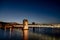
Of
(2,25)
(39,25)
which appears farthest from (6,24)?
(39,25)

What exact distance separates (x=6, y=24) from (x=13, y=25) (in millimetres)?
7819

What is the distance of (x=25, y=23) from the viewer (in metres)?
109

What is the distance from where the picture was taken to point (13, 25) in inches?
4904

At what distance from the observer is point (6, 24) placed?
130m

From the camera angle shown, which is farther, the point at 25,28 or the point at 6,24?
the point at 6,24

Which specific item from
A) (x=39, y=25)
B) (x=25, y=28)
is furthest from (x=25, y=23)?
(x=39, y=25)

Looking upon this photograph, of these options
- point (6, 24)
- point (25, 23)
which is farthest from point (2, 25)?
point (25, 23)

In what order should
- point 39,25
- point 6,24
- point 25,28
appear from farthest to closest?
point 6,24 → point 39,25 → point 25,28

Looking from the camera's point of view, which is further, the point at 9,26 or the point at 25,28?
the point at 9,26

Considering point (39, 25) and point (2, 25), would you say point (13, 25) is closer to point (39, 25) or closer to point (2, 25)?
point (2, 25)

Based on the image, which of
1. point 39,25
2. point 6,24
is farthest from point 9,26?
point 39,25

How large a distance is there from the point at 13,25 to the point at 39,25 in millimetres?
18628

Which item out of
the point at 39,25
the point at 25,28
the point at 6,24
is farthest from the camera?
the point at 6,24

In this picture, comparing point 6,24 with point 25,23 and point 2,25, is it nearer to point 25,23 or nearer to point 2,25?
point 2,25
